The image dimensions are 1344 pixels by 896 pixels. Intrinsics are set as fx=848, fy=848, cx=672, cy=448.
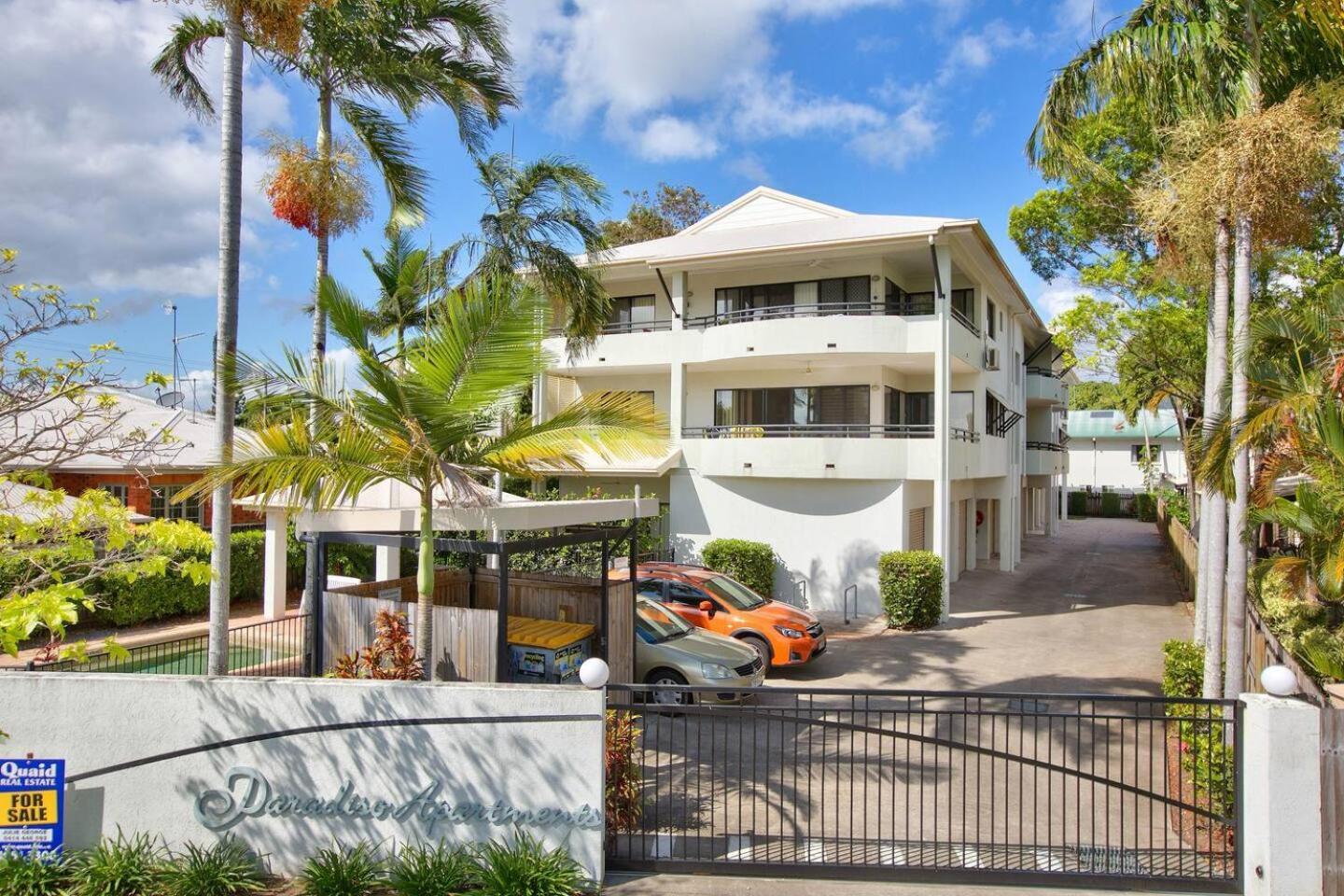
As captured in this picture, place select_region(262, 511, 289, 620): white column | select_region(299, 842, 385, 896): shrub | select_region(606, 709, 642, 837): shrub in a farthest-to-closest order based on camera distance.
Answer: select_region(262, 511, 289, 620): white column, select_region(606, 709, 642, 837): shrub, select_region(299, 842, 385, 896): shrub

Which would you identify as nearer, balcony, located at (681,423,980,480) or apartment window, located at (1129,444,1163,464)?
balcony, located at (681,423,980,480)

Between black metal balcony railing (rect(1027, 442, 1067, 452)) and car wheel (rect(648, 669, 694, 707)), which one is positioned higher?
black metal balcony railing (rect(1027, 442, 1067, 452))

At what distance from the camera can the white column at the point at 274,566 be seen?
1705 centimetres

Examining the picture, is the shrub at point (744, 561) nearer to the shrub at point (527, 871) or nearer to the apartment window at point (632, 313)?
the apartment window at point (632, 313)

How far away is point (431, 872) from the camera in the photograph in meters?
6.26

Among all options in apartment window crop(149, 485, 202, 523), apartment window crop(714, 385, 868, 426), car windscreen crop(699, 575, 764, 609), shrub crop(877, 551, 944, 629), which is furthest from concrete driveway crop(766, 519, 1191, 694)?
apartment window crop(149, 485, 202, 523)

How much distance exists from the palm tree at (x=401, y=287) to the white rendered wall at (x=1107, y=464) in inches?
2229

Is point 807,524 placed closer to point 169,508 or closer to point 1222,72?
point 1222,72

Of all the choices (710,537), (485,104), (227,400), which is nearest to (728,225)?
(710,537)

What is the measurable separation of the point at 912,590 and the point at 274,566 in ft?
43.7

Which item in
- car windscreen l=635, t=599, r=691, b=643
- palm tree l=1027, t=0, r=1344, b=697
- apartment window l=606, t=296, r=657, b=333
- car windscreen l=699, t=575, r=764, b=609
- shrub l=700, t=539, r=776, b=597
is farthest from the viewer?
apartment window l=606, t=296, r=657, b=333

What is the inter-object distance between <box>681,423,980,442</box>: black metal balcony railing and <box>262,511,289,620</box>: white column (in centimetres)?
1027

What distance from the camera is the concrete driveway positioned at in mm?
13782

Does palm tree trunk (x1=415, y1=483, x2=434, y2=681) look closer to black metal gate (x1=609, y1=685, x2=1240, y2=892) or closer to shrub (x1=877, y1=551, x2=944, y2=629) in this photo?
black metal gate (x1=609, y1=685, x2=1240, y2=892)
